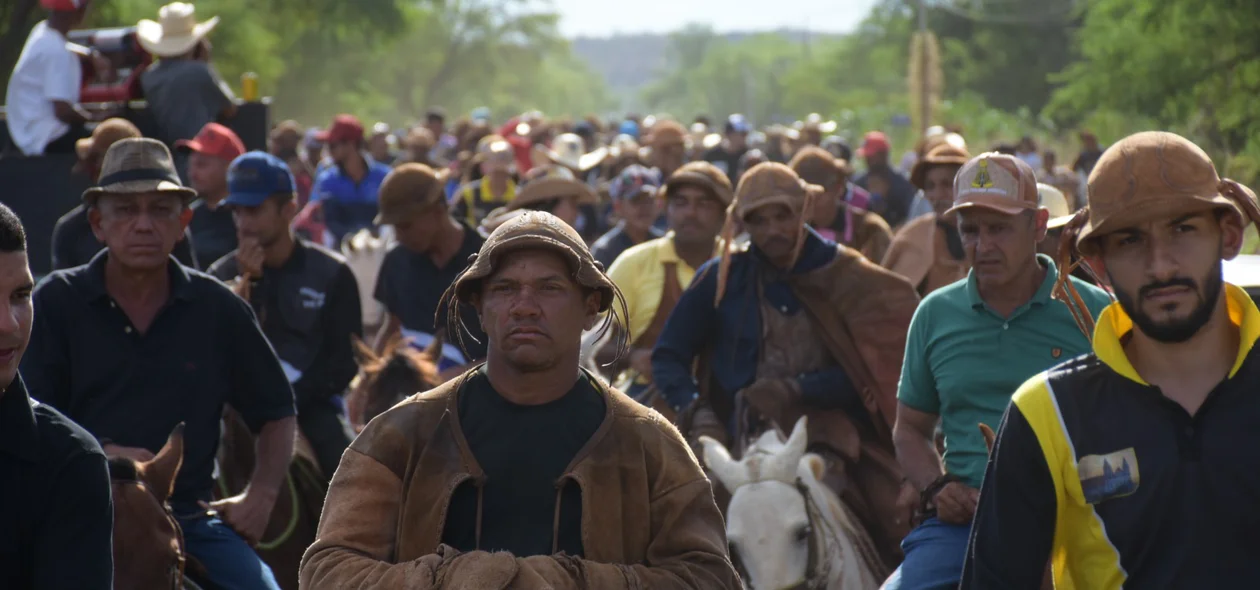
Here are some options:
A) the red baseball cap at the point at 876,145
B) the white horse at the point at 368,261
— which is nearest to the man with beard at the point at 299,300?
the white horse at the point at 368,261

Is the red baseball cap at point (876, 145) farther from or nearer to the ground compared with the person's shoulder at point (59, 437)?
nearer to the ground

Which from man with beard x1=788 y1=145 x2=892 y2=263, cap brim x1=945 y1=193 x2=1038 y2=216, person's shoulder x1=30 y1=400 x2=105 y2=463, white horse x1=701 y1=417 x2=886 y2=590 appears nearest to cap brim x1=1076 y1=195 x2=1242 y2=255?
person's shoulder x1=30 y1=400 x2=105 y2=463

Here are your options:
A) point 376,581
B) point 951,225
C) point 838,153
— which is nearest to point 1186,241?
point 376,581

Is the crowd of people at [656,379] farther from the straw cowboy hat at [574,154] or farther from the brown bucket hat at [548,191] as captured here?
the straw cowboy hat at [574,154]

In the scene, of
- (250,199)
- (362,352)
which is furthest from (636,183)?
(250,199)

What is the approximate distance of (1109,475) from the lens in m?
3.70

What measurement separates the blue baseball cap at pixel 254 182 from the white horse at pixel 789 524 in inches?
95.3

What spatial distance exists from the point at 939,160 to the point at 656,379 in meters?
3.25

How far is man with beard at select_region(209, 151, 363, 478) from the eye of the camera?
8.32 m

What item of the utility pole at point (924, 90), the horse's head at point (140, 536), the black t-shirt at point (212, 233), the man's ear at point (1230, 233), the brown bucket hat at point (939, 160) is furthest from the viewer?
the utility pole at point (924, 90)

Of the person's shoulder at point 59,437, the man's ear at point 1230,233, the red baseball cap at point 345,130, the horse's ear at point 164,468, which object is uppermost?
the man's ear at point 1230,233

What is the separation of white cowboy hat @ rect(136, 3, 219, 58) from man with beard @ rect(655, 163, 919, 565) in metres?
6.48

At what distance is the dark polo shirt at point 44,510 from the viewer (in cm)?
364

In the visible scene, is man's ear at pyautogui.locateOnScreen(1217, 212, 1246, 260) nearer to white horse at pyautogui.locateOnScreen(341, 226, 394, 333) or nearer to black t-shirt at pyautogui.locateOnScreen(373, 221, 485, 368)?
black t-shirt at pyautogui.locateOnScreen(373, 221, 485, 368)
